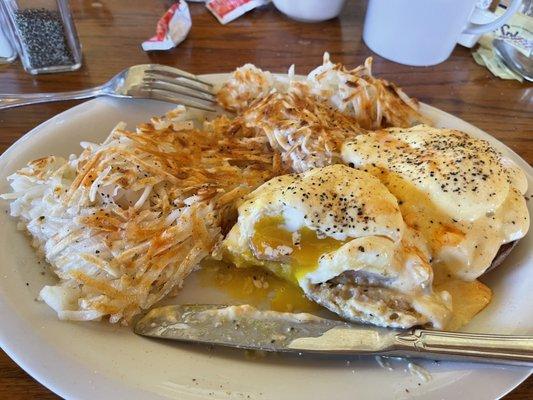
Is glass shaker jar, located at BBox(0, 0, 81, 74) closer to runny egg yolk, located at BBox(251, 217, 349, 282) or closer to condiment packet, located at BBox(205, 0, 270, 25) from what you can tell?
condiment packet, located at BBox(205, 0, 270, 25)

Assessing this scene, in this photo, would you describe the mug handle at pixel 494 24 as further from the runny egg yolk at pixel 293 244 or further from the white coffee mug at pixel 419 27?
the runny egg yolk at pixel 293 244

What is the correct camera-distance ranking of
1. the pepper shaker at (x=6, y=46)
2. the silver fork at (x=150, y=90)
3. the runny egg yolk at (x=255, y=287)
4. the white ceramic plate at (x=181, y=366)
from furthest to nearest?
1. the pepper shaker at (x=6, y=46)
2. the silver fork at (x=150, y=90)
3. the runny egg yolk at (x=255, y=287)
4. the white ceramic plate at (x=181, y=366)

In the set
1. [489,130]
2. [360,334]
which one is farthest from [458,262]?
[489,130]

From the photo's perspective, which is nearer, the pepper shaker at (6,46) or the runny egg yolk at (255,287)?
the runny egg yolk at (255,287)

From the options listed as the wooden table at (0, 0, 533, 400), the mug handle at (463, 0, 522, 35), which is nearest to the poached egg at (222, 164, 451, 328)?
the wooden table at (0, 0, 533, 400)

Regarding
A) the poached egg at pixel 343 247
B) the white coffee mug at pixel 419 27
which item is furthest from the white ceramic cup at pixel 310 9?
the poached egg at pixel 343 247

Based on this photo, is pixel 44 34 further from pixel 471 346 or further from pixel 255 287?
pixel 471 346

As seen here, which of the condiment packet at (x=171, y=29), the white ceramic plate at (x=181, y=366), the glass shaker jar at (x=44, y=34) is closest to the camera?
the white ceramic plate at (x=181, y=366)
